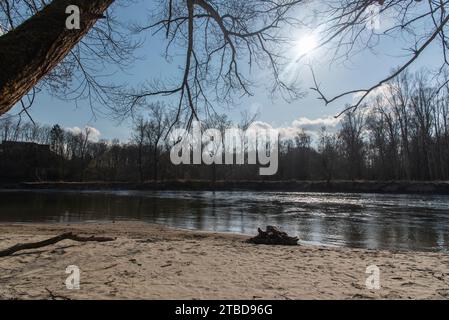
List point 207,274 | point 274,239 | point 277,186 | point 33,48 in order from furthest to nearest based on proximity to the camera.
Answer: point 277,186, point 274,239, point 207,274, point 33,48

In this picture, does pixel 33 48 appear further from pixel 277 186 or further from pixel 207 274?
pixel 277 186

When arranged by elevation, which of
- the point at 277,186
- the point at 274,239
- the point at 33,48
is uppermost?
the point at 33,48

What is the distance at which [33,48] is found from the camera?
10.0 ft

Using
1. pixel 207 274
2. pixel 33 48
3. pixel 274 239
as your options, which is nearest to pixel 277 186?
pixel 274 239

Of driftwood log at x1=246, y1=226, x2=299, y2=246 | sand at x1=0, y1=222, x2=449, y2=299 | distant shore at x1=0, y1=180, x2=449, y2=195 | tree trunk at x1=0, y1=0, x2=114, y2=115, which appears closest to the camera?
tree trunk at x1=0, y1=0, x2=114, y2=115

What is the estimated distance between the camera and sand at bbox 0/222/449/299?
4.87m

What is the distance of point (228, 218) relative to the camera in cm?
2125

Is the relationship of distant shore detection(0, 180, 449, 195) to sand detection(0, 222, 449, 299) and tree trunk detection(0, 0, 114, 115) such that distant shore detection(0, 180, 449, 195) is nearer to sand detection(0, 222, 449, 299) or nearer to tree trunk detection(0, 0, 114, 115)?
sand detection(0, 222, 449, 299)

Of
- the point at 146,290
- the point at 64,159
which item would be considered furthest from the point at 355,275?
the point at 64,159

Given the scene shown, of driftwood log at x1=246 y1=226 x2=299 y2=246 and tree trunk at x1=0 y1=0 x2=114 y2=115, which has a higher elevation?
tree trunk at x1=0 y1=0 x2=114 y2=115

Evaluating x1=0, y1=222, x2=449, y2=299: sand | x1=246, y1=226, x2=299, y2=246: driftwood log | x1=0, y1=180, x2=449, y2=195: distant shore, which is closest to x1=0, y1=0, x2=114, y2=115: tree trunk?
x1=0, y1=222, x2=449, y2=299: sand

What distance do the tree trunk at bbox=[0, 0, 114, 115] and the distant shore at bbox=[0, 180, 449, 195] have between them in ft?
146

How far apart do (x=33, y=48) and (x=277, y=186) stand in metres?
54.2
